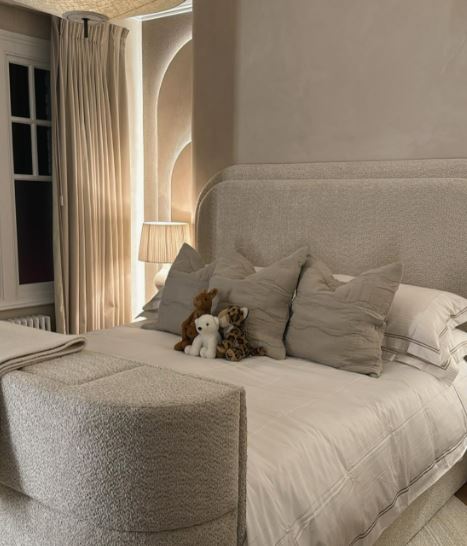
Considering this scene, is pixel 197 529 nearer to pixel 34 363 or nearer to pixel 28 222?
pixel 34 363

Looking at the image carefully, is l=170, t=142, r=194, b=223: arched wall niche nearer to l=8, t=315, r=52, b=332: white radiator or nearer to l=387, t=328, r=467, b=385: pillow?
l=8, t=315, r=52, b=332: white radiator

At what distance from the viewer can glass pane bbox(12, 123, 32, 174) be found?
351 cm

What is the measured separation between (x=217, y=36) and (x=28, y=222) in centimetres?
168

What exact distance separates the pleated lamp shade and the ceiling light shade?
176 centimetres

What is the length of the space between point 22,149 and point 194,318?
6.43 ft

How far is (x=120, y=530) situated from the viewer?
1.03 metres

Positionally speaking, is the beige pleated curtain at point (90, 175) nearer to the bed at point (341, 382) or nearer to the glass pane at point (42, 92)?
the glass pane at point (42, 92)

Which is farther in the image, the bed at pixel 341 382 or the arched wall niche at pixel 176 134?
the arched wall niche at pixel 176 134

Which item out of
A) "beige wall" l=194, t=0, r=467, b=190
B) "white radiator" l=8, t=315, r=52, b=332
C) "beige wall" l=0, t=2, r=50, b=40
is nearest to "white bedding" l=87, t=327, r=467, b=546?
"beige wall" l=194, t=0, r=467, b=190

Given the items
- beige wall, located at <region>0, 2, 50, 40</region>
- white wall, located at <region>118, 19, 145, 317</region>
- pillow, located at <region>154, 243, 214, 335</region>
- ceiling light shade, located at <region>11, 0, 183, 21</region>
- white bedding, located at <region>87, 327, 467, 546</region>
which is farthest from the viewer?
white wall, located at <region>118, 19, 145, 317</region>

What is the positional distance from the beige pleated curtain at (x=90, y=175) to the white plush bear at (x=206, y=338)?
161 centimetres

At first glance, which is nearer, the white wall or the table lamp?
the table lamp

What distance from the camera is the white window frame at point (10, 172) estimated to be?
336 cm

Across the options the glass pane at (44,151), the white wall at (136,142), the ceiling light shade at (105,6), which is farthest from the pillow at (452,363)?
the glass pane at (44,151)
